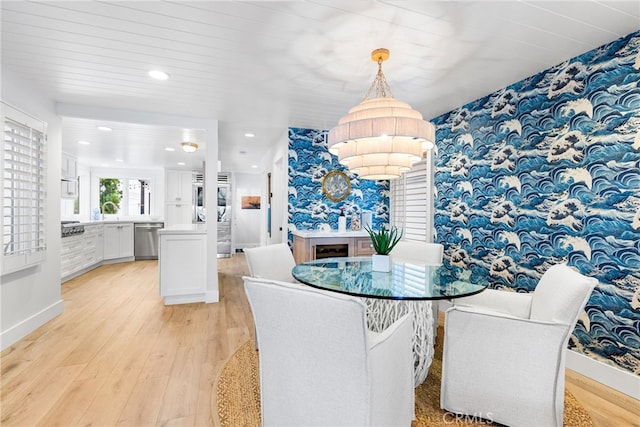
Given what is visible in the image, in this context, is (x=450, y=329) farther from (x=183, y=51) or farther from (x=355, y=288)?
(x=183, y=51)

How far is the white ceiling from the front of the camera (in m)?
1.80

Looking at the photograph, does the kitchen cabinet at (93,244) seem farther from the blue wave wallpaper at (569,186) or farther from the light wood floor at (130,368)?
the blue wave wallpaper at (569,186)

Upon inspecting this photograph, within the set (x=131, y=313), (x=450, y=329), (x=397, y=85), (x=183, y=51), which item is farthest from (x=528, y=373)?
(x=131, y=313)

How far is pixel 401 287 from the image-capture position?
173 cm

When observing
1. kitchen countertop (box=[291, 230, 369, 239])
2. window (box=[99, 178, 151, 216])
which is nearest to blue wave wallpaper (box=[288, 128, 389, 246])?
kitchen countertop (box=[291, 230, 369, 239])

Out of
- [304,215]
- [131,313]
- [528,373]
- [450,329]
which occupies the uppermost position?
[304,215]

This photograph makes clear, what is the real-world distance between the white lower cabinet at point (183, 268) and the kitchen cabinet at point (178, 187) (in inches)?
158

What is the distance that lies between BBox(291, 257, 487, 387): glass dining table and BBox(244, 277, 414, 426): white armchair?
11.6 inches

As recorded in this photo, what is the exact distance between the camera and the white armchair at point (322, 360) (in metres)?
1.11

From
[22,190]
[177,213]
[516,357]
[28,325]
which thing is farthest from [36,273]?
[177,213]

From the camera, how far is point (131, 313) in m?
3.44

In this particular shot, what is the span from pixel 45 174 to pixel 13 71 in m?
0.95

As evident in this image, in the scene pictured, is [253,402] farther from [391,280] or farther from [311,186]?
[311,186]

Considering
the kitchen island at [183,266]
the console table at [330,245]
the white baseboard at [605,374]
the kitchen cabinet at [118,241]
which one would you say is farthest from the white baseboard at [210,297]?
the kitchen cabinet at [118,241]
